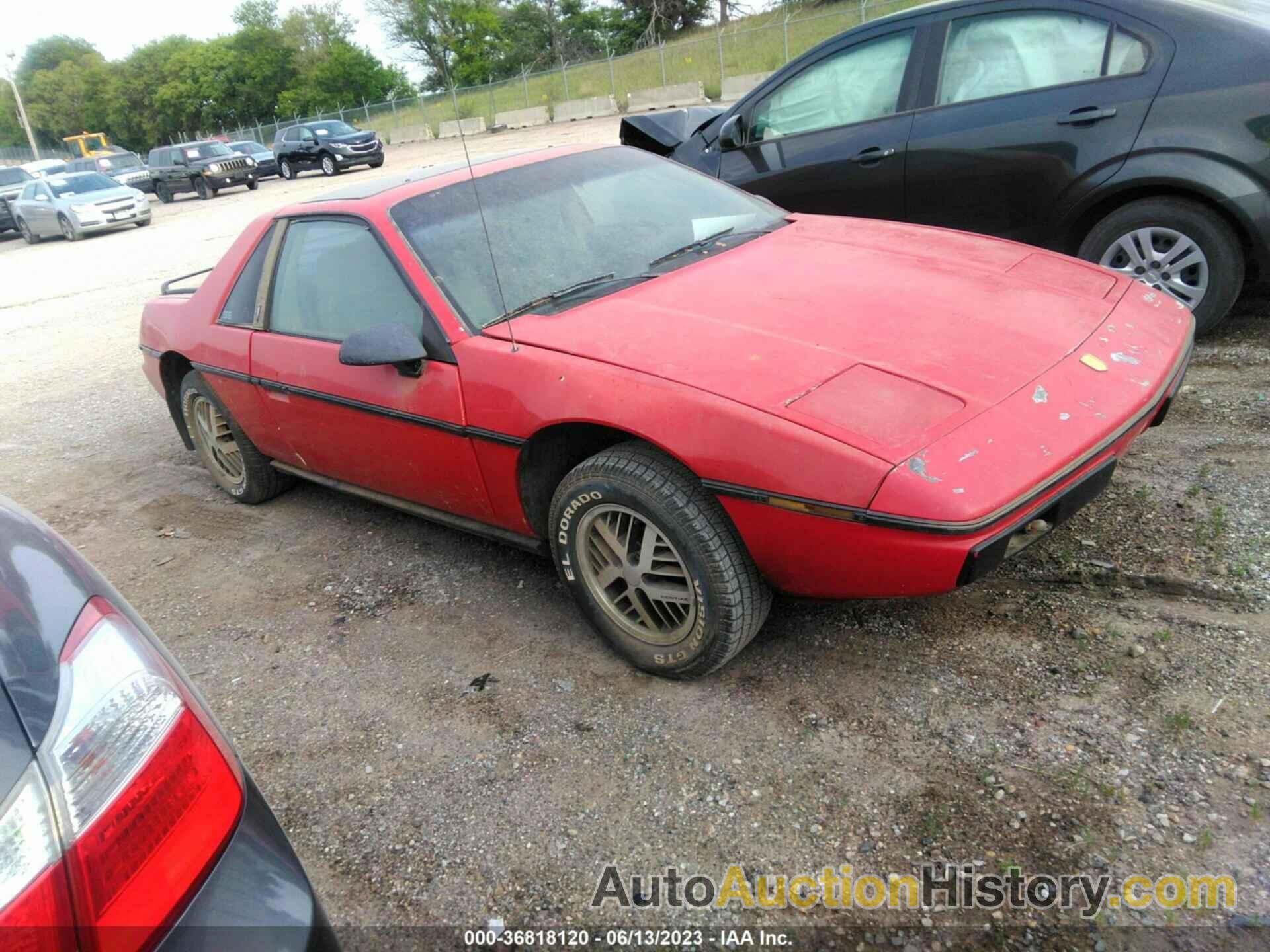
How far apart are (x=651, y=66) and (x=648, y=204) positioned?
30.6 metres

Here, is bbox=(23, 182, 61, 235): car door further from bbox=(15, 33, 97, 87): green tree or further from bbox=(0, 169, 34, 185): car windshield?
bbox=(15, 33, 97, 87): green tree

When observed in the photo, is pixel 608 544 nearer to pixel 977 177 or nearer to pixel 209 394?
pixel 209 394

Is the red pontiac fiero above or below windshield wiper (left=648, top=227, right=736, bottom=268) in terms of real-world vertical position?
below

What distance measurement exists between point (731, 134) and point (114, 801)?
16.4 ft

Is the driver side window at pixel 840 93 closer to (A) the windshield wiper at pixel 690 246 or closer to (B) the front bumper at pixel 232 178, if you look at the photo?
(A) the windshield wiper at pixel 690 246

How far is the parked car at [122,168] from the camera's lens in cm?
2855

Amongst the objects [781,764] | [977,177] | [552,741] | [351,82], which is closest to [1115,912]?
[781,764]

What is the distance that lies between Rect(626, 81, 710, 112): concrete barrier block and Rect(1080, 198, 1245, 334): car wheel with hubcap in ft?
78.5

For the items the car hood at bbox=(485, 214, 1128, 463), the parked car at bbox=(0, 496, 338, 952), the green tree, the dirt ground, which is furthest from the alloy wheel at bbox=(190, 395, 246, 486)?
the green tree

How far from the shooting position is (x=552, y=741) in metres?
2.55

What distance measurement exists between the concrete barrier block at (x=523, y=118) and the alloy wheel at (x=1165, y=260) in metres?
32.5

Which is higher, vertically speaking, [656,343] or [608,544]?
[656,343]

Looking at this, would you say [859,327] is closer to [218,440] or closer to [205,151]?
[218,440]

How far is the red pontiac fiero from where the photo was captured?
7.23ft
